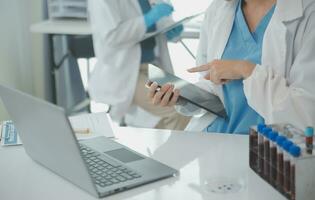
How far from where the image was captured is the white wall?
3.01m

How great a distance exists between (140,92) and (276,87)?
5.27ft

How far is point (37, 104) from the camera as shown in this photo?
1.00 m

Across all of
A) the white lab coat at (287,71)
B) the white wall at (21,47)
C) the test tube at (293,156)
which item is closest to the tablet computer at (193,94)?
the white lab coat at (287,71)

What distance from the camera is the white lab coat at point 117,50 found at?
278 centimetres

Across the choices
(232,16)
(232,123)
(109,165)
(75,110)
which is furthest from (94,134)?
(75,110)

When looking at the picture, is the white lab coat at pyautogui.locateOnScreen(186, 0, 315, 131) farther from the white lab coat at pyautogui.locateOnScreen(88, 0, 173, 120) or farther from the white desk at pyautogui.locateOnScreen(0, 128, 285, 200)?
the white lab coat at pyautogui.locateOnScreen(88, 0, 173, 120)

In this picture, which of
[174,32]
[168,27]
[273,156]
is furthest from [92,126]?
[174,32]

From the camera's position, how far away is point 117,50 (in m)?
2.87

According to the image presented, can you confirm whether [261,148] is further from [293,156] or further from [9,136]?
[9,136]

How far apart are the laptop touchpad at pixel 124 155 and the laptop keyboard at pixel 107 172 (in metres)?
0.04

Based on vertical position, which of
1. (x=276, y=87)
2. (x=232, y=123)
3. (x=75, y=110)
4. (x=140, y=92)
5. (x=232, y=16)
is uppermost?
(x=232, y=16)

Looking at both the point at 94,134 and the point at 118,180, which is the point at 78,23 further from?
the point at 118,180

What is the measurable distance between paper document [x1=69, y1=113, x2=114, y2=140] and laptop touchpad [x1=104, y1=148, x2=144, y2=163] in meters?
0.15

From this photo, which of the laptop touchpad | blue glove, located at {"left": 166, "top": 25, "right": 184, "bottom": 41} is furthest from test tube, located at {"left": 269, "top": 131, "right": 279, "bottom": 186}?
blue glove, located at {"left": 166, "top": 25, "right": 184, "bottom": 41}
